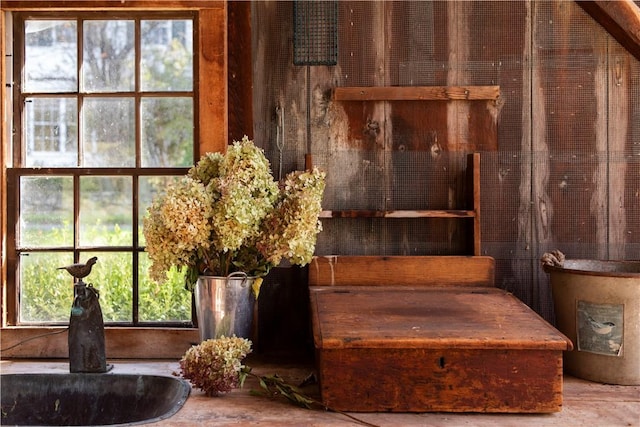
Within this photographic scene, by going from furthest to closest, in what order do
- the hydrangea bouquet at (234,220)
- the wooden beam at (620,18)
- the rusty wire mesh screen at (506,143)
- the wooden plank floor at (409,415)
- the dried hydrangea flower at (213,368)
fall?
1. the rusty wire mesh screen at (506,143)
2. the wooden beam at (620,18)
3. the hydrangea bouquet at (234,220)
4. the dried hydrangea flower at (213,368)
5. the wooden plank floor at (409,415)

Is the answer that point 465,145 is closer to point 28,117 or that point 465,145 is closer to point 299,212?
point 299,212

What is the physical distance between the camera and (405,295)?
1.85 meters

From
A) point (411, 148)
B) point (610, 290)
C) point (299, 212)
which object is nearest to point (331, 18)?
point (411, 148)

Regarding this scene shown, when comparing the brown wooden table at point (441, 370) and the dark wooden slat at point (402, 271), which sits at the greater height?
the dark wooden slat at point (402, 271)

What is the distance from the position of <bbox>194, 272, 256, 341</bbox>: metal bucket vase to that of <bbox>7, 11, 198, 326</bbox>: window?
0.40m

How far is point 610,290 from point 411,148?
2.70ft

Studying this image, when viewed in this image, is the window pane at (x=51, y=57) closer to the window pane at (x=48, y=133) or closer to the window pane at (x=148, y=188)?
→ the window pane at (x=48, y=133)

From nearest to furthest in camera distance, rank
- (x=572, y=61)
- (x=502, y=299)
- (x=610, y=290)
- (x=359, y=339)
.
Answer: (x=359, y=339), (x=610, y=290), (x=502, y=299), (x=572, y=61)

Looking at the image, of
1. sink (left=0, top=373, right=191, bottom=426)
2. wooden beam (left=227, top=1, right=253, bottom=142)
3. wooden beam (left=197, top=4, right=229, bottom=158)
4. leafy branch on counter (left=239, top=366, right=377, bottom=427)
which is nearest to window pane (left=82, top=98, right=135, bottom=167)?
wooden beam (left=197, top=4, right=229, bottom=158)

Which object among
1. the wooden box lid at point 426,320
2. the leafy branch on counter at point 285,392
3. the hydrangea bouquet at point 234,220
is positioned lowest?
the leafy branch on counter at point 285,392

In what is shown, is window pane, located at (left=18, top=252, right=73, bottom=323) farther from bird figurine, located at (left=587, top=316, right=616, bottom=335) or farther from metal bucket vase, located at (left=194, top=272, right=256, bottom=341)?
bird figurine, located at (left=587, top=316, right=616, bottom=335)

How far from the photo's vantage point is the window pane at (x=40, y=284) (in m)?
2.12

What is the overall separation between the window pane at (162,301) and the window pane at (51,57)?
72 centimetres

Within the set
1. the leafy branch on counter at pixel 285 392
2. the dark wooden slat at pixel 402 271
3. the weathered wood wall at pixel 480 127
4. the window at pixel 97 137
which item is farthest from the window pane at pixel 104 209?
the leafy branch on counter at pixel 285 392
